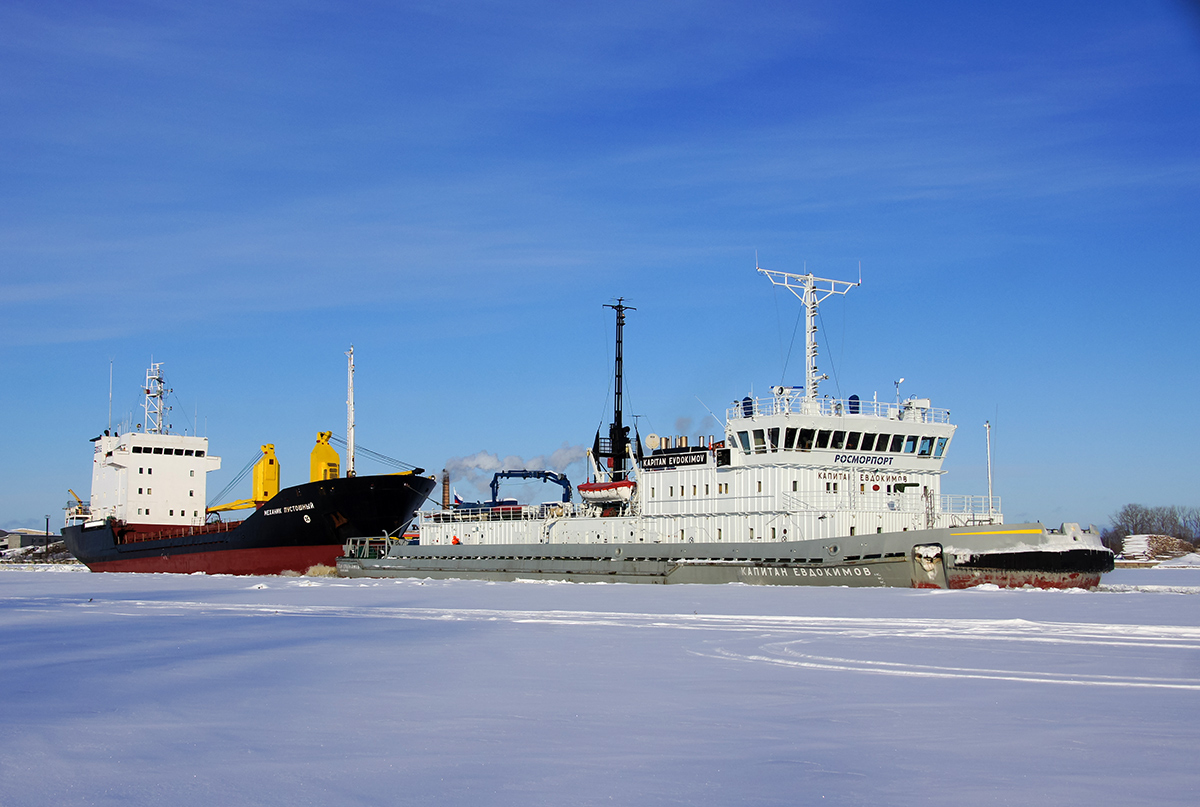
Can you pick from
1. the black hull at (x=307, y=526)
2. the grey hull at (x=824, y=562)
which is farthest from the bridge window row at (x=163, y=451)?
the grey hull at (x=824, y=562)

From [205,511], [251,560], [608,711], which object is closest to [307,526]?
[251,560]

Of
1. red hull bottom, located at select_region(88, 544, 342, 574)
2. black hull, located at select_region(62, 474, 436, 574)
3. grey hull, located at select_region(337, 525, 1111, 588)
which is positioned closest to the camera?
grey hull, located at select_region(337, 525, 1111, 588)

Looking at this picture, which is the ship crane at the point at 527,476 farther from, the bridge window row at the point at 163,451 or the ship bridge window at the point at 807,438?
the ship bridge window at the point at 807,438

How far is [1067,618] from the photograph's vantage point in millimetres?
17625

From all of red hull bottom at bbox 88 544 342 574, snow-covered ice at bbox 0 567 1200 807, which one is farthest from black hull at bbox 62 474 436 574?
snow-covered ice at bbox 0 567 1200 807

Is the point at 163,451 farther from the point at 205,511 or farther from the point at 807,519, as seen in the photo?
the point at 807,519

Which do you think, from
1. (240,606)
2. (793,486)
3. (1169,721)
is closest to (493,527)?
(793,486)

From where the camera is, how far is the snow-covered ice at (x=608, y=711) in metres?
6.39

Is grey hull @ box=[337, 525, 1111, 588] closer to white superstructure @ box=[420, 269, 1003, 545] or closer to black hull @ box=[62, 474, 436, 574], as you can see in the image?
white superstructure @ box=[420, 269, 1003, 545]

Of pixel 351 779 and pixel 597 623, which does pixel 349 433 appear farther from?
pixel 351 779

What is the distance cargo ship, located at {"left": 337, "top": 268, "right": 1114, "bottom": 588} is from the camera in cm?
2566

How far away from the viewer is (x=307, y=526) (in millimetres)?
46375

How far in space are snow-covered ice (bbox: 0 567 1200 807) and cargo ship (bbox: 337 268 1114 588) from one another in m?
7.45

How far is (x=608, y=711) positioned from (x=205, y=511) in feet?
183
